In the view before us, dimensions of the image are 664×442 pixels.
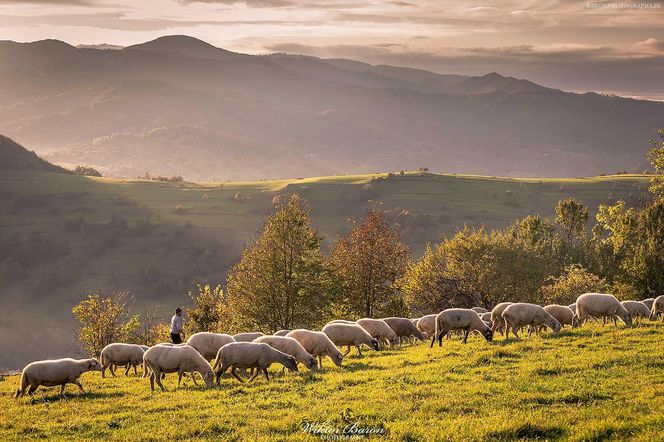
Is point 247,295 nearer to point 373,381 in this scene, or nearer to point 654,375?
point 373,381

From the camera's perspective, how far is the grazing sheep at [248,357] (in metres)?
24.7

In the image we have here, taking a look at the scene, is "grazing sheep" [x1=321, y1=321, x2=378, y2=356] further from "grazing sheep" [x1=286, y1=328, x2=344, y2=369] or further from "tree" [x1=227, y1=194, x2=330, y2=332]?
"tree" [x1=227, y1=194, x2=330, y2=332]

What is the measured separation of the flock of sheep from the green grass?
0.78 meters

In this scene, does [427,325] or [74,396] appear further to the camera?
[427,325]

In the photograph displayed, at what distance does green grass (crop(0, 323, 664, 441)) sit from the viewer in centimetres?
1588

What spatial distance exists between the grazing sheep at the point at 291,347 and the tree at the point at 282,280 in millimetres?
27874

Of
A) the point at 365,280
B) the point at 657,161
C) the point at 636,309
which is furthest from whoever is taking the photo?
the point at 365,280

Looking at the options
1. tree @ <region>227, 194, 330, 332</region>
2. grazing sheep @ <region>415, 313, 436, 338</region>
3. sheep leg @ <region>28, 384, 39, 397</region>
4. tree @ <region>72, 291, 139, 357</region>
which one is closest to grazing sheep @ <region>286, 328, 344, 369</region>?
sheep leg @ <region>28, 384, 39, 397</region>

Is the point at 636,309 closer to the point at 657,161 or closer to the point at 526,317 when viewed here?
the point at 526,317

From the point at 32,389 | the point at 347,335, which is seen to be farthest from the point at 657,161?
the point at 32,389

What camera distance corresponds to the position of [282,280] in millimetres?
57094

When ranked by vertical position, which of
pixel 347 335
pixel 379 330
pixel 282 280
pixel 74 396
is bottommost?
pixel 282 280

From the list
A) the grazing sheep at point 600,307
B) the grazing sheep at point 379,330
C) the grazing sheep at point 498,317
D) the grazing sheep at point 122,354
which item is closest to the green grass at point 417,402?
the grazing sheep at point 122,354

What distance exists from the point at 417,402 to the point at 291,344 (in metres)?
9.53
